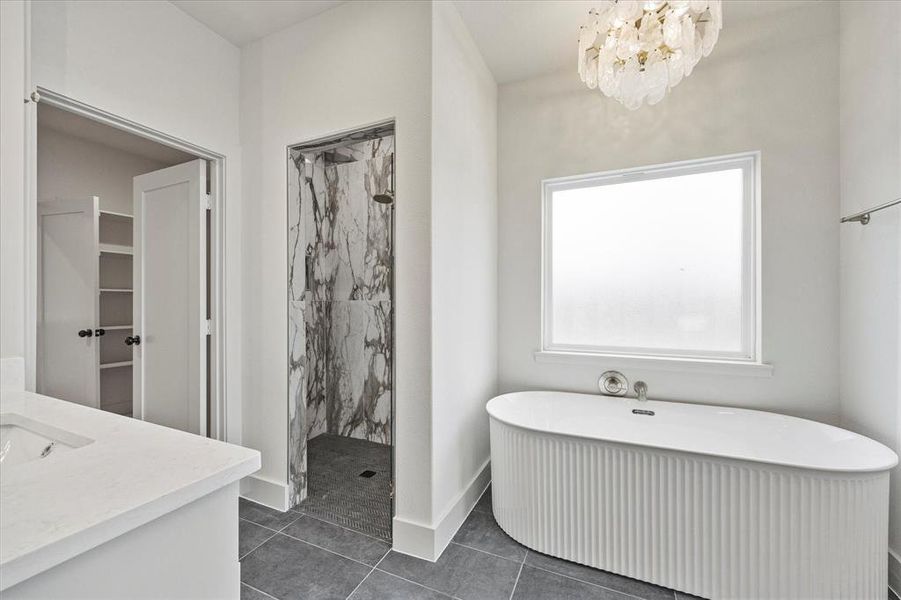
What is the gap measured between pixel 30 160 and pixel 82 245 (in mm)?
1712

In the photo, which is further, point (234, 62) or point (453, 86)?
point (234, 62)

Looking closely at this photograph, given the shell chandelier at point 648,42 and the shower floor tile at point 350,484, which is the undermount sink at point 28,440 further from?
the shell chandelier at point 648,42

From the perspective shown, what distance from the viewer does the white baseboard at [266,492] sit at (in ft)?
7.37

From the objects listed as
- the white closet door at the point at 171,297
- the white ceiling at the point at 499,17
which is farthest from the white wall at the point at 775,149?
the white closet door at the point at 171,297

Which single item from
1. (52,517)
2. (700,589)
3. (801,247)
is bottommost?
(700,589)

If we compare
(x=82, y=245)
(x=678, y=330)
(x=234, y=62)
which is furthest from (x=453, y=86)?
(x=82, y=245)

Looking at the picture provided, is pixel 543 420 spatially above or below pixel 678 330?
below

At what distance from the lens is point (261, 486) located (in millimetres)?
2314

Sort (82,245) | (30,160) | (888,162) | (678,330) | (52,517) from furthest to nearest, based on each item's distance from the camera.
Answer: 1. (82,245)
2. (678,330)
3. (888,162)
4. (30,160)
5. (52,517)

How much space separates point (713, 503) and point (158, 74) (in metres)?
3.34

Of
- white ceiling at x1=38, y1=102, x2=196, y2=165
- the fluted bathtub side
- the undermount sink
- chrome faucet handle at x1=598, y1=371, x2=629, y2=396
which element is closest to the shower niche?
white ceiling at x1=38, y1=102, x2=196, y2=165

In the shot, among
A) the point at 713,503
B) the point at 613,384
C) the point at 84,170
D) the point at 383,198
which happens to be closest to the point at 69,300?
the point at 84,170

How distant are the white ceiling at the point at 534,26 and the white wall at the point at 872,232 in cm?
50

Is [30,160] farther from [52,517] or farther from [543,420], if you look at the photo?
[543,420]
